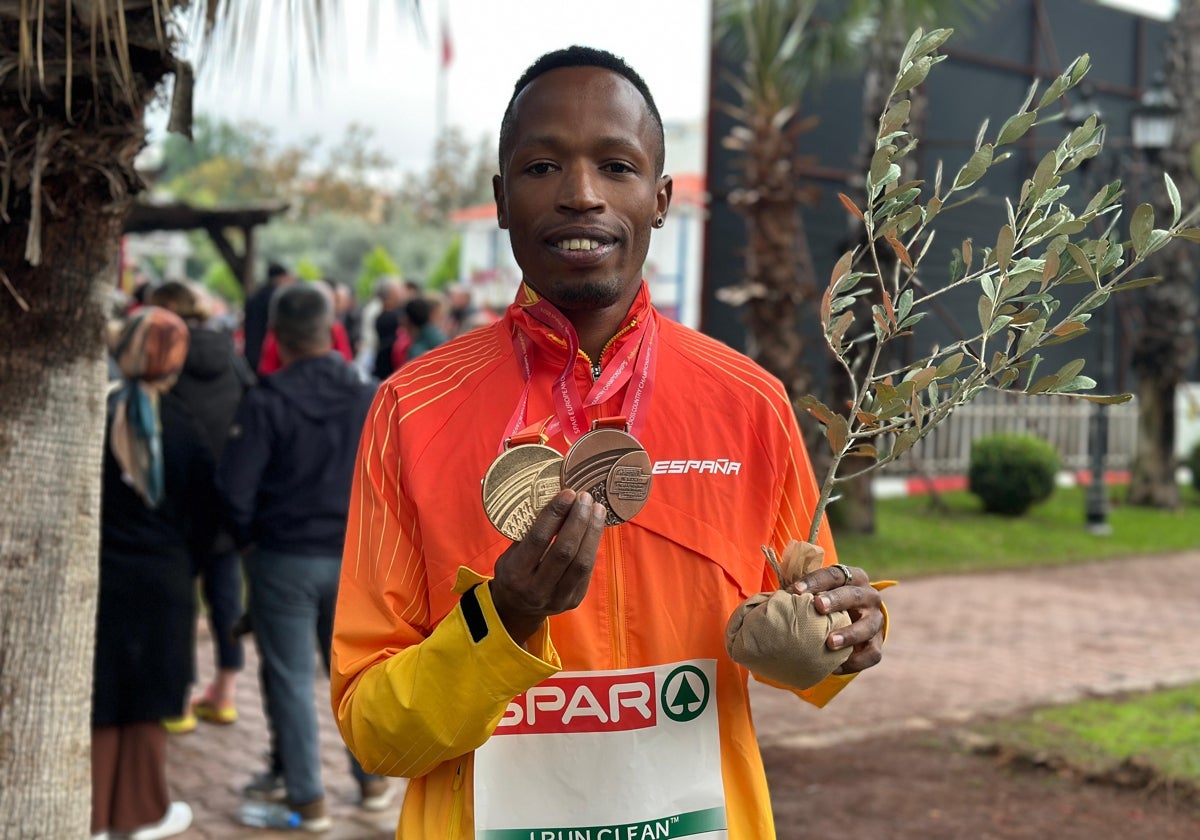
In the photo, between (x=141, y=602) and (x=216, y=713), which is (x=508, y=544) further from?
(x=216, y=713)

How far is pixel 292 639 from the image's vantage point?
544cm

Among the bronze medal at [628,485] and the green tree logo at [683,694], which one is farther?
the green tree logo at [683,694]

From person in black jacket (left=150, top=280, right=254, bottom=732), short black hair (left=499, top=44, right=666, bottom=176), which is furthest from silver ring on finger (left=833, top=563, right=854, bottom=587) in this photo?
person in black jacket (left=150, top=280, right=254, bottom=732)

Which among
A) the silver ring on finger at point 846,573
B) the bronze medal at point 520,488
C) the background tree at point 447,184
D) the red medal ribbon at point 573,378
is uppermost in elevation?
the background tree at point 447,184

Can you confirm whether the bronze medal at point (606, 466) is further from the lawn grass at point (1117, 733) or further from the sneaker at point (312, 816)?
the lawn grass at point (1117, 733)

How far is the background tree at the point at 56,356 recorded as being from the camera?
312cm

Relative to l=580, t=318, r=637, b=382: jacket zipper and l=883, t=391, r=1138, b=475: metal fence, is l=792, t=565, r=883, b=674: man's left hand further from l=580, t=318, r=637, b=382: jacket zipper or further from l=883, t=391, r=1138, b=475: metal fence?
l=883, t=391, r=1138, b=475: metal fence

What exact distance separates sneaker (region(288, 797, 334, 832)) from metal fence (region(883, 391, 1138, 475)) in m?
11.5

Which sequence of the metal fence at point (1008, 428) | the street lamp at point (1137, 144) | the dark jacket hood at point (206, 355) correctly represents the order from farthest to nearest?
the metal fence at point (1008, 428)
the street lamp at point (1137, 144)
the dark jacket hood at point (206, 355)

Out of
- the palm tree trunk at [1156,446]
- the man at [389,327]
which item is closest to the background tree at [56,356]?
the man at [389,327]

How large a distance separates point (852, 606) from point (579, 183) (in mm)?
733

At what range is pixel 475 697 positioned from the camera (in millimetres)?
1800

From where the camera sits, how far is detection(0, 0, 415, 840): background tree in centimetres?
312

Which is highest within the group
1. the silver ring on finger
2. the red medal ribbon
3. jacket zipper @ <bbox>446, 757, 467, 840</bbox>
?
the red medal ribbon
